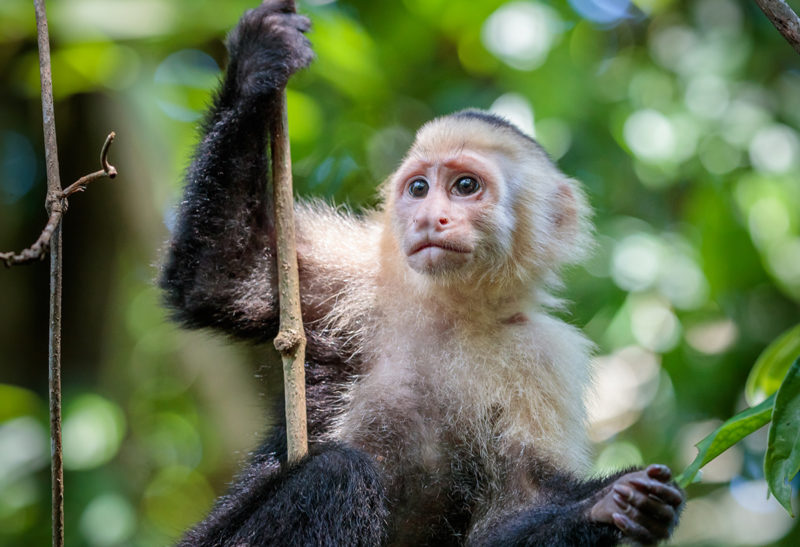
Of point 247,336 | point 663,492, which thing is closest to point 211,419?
point 247,336

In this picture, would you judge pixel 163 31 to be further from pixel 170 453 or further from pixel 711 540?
pixel 711 540

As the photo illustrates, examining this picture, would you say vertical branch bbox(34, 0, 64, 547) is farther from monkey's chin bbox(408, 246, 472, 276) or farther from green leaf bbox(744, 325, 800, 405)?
green leaf bbox(744, 325, 800, 405)

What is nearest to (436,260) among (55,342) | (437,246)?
(437,246)

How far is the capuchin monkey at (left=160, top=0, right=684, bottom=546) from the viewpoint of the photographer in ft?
11.9

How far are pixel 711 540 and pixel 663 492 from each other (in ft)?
12.7

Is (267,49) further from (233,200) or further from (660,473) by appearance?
(660,473)

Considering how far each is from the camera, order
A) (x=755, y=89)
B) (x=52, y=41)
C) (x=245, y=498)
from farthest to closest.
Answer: (x=755, y=89) < (x=52, y=41) < (x=245, y=498)

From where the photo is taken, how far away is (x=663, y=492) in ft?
10.4

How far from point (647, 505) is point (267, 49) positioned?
2.51m

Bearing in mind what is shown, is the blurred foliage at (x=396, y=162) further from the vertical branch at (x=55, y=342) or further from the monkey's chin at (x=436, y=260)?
the vertical branch at (x=55, y=342)

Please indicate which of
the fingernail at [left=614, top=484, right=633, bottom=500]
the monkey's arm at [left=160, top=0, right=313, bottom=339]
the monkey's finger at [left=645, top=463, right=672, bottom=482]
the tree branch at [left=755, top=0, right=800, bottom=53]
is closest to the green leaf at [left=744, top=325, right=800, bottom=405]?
the monkey's finger at [left=645, top=463, right=672, bottom=482]

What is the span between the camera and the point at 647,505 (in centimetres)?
319

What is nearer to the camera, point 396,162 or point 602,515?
point 602,515

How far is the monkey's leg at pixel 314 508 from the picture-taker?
3.48 metres
